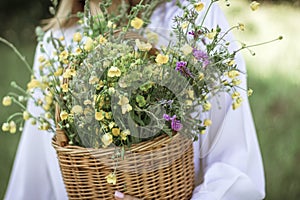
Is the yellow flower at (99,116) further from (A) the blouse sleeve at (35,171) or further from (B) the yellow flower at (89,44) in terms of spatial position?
(A) the blouse sleeve at (35,171)

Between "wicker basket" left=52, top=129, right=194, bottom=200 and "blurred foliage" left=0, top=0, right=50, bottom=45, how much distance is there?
4.68 meters

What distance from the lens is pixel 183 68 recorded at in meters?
1.14

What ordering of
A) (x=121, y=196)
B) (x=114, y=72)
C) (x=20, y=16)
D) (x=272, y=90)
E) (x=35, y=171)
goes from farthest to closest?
(x=20, y=16) → (x=272, y=90) → (x=35, y=171) → (x=121, y=196) → (x=114, y=72)

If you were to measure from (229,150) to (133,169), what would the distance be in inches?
15.3

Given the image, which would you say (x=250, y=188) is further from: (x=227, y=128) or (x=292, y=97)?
(x=292, y=97)

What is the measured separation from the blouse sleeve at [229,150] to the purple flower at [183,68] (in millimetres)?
286

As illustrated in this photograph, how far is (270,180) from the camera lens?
3611 mm

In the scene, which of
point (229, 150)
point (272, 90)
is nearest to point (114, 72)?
point (229, 150)

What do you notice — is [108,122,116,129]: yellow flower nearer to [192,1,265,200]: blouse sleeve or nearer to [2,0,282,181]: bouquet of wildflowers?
[2,0,282,181]: bouquet of wildflowers

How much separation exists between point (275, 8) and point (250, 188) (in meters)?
4.03

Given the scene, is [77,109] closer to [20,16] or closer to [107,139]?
[107,139]

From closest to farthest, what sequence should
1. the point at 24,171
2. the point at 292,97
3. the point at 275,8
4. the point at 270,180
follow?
the point at 24,171
the point at 270,180
the point at 292,97
the point at 275,8

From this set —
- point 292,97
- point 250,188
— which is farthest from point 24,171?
point 292,97

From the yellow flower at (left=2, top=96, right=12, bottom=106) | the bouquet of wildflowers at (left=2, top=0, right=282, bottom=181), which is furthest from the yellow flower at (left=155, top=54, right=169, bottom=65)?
the yellow flower at (left=2, top=96, right=12, bottom=106)
